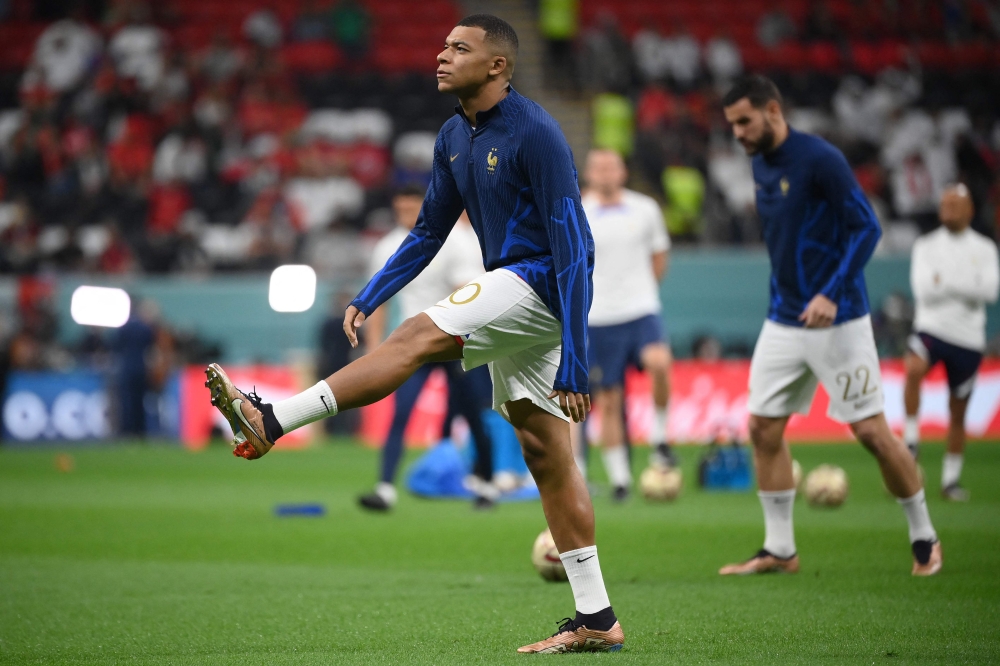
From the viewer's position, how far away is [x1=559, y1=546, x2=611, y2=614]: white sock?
16.0 ft

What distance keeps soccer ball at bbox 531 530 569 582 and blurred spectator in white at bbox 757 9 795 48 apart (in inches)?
856

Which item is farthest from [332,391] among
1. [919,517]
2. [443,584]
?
[919,517]

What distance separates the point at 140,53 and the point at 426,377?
1646 centimetres

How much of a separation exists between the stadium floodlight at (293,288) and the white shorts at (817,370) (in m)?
14.8

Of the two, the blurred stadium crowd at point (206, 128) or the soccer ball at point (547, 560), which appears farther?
the blurred stadium crowd at point (206, 128)

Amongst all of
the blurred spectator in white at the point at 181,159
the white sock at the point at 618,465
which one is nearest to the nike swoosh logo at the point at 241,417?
the white sock at the point at 618,465

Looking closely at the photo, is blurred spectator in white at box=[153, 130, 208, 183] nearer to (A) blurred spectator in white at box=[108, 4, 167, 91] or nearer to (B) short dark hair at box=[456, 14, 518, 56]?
(A) blurred spectator in white at box=[108, 4, 167, 91]

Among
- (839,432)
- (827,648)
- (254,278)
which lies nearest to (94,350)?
(254,278)

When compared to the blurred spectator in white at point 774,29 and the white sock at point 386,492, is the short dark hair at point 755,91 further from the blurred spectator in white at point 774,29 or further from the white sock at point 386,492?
the blurred spectator in white at point 774,29

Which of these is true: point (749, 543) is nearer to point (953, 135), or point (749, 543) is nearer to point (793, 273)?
point (793, 273)

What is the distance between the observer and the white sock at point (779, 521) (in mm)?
Result: 6930

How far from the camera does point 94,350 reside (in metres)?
20.7

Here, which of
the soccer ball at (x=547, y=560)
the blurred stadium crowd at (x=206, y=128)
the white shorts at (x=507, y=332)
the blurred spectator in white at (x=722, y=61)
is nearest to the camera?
the white shorts at (x=507, y=332)

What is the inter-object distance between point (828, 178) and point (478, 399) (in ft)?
14.6
